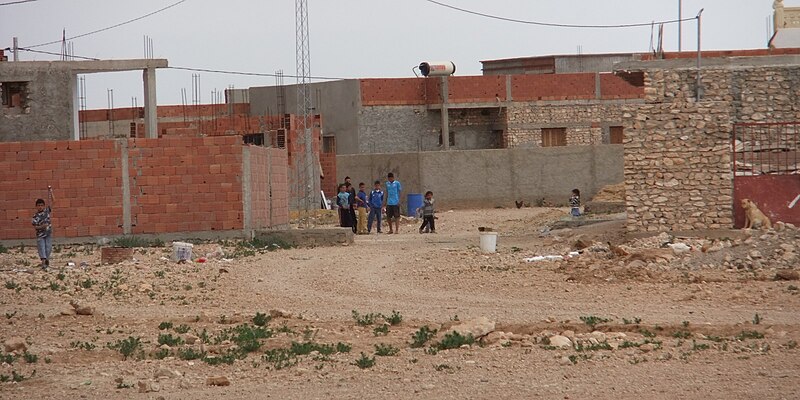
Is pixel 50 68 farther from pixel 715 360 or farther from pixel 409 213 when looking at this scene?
pixel 715 360

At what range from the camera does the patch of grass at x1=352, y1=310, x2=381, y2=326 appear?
12.4m

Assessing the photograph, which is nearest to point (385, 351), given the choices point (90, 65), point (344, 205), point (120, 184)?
point (120, 184)

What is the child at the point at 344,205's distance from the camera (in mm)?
26406

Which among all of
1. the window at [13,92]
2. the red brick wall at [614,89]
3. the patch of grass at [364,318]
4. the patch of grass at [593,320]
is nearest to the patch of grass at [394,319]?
the patch of grass at [364,318]

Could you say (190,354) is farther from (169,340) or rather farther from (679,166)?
(679,166)

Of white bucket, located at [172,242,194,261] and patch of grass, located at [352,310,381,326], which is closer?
patch of grass, located at [352,310,381,326]

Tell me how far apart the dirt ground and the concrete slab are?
147 centimetres

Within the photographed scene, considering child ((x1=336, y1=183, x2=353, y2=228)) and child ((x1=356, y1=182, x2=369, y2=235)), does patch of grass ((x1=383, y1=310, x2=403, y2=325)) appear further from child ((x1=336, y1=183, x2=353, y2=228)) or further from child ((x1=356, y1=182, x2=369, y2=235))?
child ((x1=356, y1=182, x2=369, y2=235))

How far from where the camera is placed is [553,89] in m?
46.7

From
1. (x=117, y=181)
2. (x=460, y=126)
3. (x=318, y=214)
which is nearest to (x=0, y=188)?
(x=117, y=181)

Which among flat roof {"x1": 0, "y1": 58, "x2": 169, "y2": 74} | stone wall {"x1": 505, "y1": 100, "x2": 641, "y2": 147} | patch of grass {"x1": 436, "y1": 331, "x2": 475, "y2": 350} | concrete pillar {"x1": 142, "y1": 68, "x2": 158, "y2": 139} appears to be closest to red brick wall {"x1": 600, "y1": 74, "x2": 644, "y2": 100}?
stone wall {"x1": 505, "y1": 100, "x2": 641, "y2": 147}

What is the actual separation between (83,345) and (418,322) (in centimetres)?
358

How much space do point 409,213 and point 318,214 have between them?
145 inches

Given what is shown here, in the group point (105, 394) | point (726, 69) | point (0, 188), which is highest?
point (726, 69)
